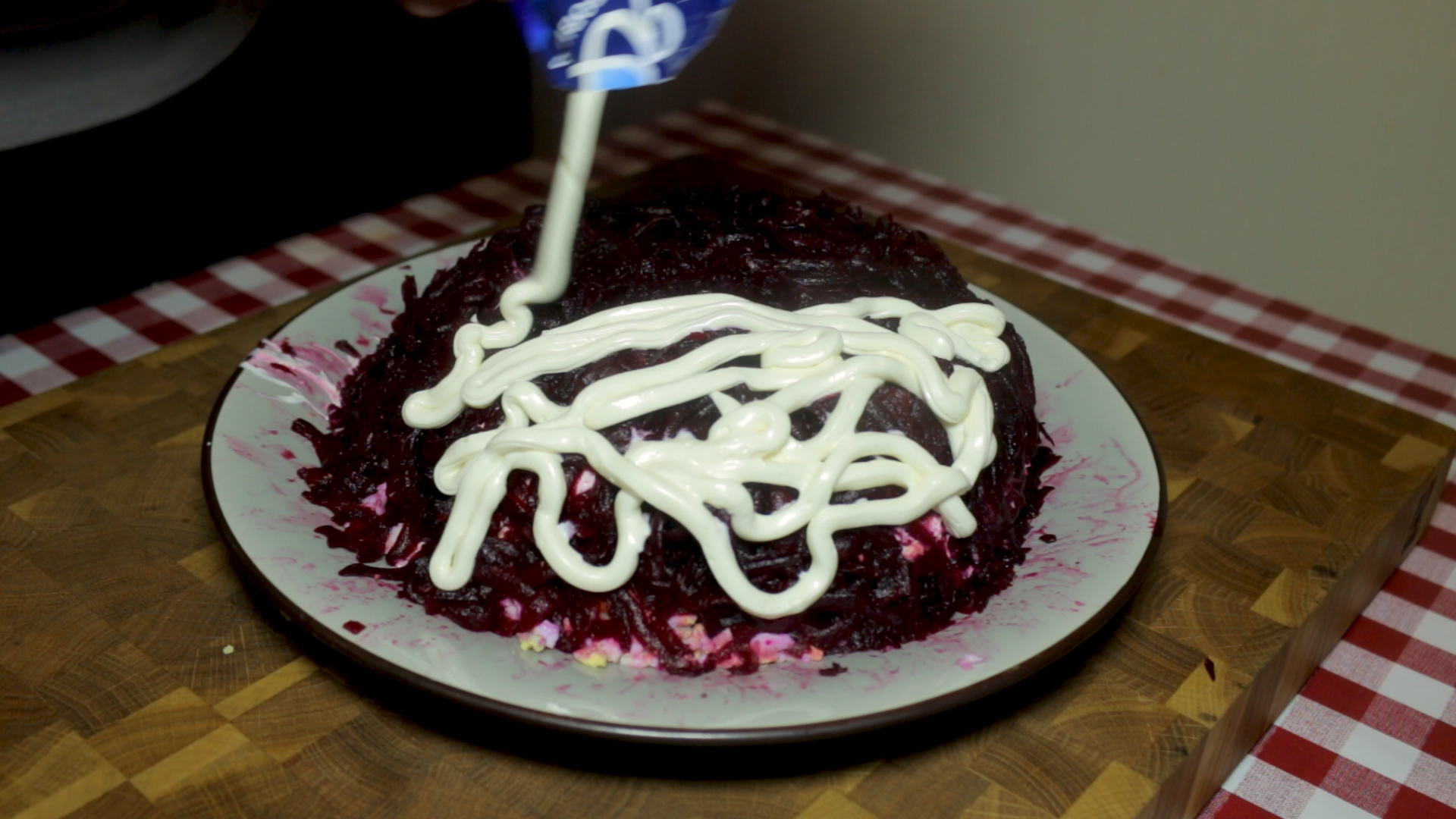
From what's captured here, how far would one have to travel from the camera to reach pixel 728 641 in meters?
1.69

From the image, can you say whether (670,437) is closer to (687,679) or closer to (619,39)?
(687,679)

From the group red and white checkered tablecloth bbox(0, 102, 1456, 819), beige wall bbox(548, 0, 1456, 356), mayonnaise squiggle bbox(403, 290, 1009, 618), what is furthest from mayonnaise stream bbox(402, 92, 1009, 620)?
beige wall bbox(548, 0, 1456, 356)

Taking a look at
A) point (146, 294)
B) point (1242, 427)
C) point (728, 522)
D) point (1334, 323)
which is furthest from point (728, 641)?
point (1334, 323)

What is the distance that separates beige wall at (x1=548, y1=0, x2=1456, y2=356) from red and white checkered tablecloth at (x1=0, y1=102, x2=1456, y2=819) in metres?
0.32

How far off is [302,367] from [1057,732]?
131 centimetres

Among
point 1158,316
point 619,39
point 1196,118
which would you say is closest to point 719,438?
point 619,39

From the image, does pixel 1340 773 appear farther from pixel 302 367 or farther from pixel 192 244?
pixel 192 244

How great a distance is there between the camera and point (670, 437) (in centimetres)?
175

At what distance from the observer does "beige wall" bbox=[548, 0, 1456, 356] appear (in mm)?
3293

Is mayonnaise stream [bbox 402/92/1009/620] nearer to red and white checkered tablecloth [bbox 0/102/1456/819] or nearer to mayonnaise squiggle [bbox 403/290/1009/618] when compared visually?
mayonnaise squiggle [bbox 403/290/1009/618]

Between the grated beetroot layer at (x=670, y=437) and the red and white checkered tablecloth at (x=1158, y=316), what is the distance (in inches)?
21.5

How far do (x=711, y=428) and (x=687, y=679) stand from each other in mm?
313

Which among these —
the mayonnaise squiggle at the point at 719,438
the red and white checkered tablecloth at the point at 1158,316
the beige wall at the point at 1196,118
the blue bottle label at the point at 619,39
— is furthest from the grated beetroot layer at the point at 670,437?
the beige wall at the point at 1196,118

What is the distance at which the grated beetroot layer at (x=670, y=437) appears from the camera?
5.58 ft
